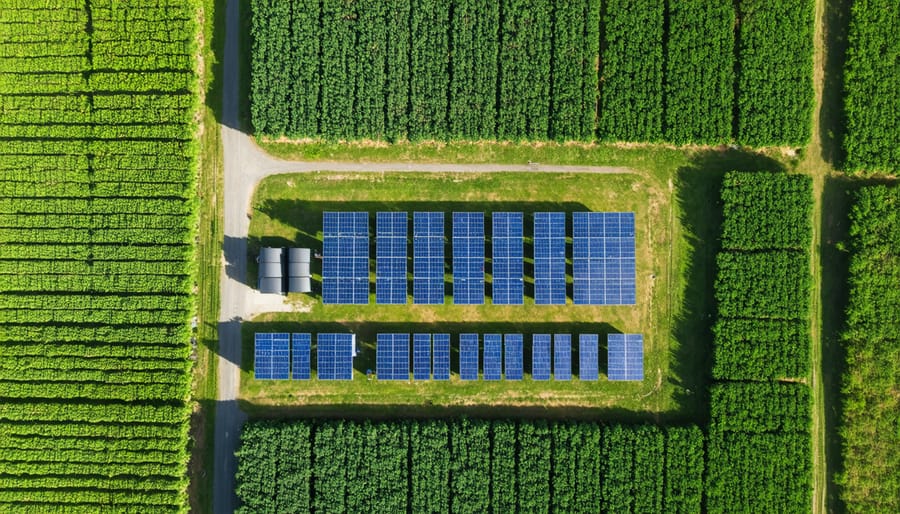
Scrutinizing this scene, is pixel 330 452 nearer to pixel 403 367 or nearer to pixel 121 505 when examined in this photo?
pixel 403 367

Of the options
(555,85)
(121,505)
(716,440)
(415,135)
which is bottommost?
(121,505)

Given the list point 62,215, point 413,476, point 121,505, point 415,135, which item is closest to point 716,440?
point 413,476

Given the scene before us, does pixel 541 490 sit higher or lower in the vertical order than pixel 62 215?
lower

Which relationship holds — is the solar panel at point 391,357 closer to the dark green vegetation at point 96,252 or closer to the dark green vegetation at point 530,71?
the dark green vegetation at point 96,252

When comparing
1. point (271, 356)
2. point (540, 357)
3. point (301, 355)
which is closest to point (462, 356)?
point (540, 357)

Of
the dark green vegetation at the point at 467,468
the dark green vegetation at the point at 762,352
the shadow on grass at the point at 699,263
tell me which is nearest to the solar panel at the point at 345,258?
the dark green vegetation at the point at 467,468

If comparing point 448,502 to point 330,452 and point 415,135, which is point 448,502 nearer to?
point 330,452

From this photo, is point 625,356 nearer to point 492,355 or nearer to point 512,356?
point 512,356
